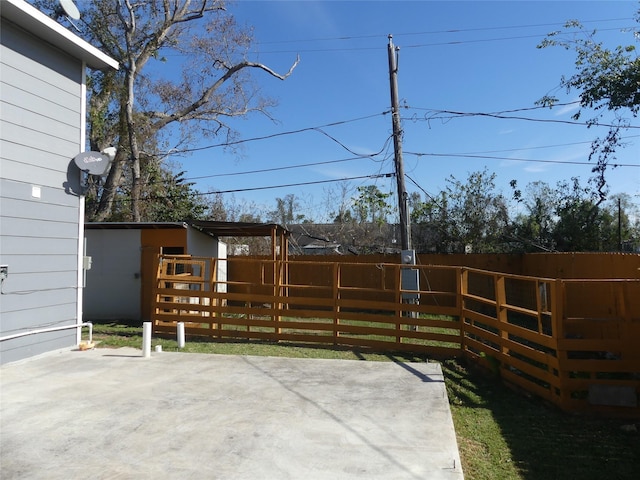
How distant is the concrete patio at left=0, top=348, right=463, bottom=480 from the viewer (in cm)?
326

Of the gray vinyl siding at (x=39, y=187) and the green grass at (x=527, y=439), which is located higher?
the gray vinyl siding at (x=39, y=187)

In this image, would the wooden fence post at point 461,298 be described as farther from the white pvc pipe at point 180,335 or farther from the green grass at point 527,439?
the white pvc pipe at point 180,335

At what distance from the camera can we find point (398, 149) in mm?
10352

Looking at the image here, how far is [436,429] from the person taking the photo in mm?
4004

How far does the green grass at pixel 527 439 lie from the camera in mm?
3627

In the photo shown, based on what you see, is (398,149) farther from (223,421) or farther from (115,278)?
(115,278)

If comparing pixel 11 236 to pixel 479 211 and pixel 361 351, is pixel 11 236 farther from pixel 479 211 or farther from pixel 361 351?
pixel 479 211

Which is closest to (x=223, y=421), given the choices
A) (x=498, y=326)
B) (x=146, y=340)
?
(x=146, y=340)

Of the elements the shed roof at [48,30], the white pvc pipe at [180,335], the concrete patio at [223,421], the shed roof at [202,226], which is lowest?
the concrete patio at [223,421]

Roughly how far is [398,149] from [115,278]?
8.15m

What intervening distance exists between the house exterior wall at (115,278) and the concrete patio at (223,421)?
546 cm

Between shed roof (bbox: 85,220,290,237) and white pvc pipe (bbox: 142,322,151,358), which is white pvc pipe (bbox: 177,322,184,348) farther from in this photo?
shed roof (bbox: 85,220,290,237)

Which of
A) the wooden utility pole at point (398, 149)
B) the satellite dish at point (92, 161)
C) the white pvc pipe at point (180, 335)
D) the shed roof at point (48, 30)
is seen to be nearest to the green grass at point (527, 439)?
the wooden utility pole at point (398, 149)

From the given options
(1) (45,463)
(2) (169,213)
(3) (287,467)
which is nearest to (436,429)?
(3) (287,467)
